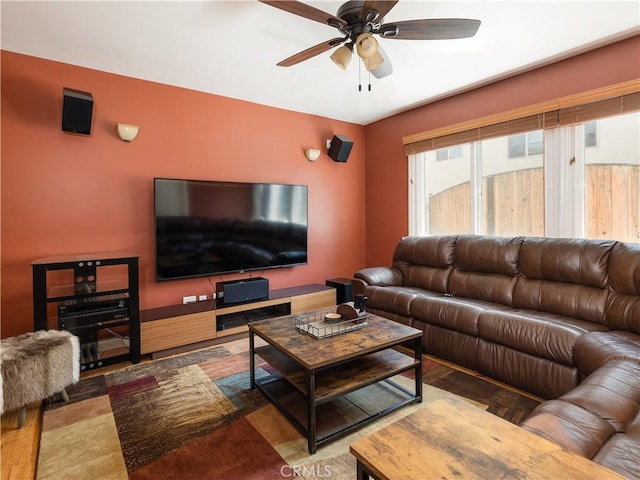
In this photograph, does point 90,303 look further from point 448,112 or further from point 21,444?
point 448,112

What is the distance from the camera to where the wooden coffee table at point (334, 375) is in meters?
1.76

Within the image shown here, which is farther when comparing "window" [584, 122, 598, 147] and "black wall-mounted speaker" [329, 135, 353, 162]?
"black wall-mounted speaker" [329, 135, 353, 162]

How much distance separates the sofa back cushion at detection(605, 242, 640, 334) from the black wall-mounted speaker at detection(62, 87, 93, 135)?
167 inches

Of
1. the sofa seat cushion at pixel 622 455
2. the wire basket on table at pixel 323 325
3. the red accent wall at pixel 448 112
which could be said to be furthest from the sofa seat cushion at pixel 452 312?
the red accent wall at pixel 448 112

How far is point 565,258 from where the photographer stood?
102 inches

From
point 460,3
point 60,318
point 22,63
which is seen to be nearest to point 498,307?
point 460,3

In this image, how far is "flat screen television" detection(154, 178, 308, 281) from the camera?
3143mm

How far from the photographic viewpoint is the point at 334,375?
77.4 inches

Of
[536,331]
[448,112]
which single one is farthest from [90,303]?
[448,112]

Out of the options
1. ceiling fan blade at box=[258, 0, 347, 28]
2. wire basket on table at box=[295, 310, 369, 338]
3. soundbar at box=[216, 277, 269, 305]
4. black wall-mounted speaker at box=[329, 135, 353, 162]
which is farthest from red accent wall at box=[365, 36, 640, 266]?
wire basket on table at box=[295, 310, 369, 338]

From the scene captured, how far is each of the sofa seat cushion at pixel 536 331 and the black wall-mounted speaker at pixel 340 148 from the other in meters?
2.75

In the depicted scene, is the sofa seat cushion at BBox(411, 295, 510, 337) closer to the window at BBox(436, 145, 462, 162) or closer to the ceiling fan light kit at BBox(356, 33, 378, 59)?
the window at BBox(436, 145, 462, 162)

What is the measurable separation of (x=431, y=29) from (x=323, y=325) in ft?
6.35

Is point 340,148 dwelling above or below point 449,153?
above
